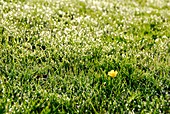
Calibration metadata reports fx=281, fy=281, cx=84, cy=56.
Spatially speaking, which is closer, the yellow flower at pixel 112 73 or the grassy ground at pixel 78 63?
the grassy ground at pixel 78 63

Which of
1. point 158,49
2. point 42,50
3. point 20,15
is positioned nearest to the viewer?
point 42,50

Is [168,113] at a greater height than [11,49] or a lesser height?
lesser

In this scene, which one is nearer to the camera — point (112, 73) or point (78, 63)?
point (112, 73)

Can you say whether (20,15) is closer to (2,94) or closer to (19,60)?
(19,60)

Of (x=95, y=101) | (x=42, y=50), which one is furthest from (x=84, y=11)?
(x=95, y=101)

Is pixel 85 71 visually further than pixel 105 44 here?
No

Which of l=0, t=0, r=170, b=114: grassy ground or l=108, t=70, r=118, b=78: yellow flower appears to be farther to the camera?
l=108, t=70, r=118, b=78: yellow flower

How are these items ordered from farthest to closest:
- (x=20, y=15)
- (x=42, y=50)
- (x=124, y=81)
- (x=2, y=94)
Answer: (x=20, y=15)
(x=42, y=50)
(x=124, y=81)
(x=2, y=94)
